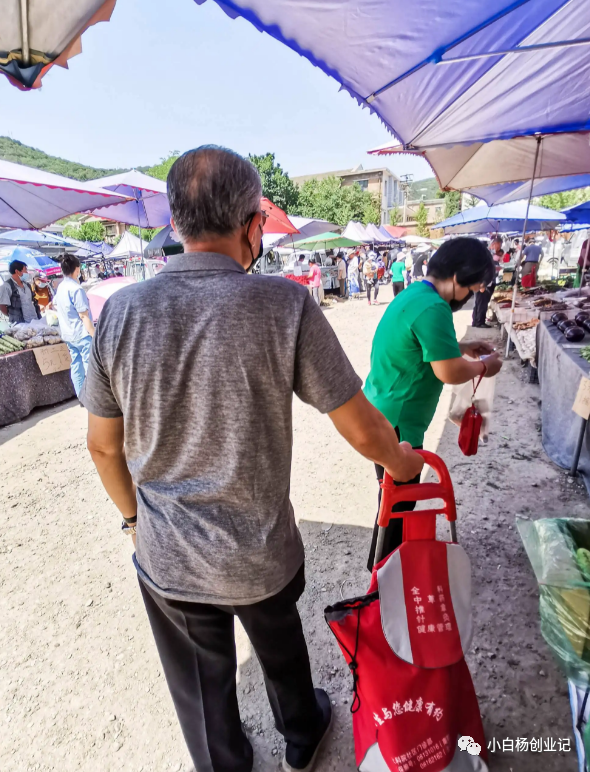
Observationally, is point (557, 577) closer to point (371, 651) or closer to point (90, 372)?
point (371, 651)

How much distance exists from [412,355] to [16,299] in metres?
7.31

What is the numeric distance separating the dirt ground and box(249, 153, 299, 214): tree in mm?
33634

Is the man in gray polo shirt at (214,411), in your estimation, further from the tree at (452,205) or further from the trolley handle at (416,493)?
the tree at (452,205)

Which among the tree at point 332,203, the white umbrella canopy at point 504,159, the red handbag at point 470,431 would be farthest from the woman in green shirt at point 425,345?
the tree at point 332,203

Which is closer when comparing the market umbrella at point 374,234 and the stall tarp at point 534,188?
the stall tarp at point 534,188

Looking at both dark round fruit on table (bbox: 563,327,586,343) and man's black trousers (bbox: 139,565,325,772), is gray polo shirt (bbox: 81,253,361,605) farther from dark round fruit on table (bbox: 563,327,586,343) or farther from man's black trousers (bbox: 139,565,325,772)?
dark round fruit on table (bbox: 563,327,586,343)

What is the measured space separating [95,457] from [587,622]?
1789 mm

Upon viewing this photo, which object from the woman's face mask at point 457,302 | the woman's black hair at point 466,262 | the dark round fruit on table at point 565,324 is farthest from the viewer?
the dark round fruit on table at point 565,324

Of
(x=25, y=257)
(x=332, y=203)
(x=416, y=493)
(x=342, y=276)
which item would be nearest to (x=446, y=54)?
(x=416, y=493)

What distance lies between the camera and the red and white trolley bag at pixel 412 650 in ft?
4.01

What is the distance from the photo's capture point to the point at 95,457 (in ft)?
3.95

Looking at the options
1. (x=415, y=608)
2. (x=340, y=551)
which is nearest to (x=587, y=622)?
(x=415, y=608)
